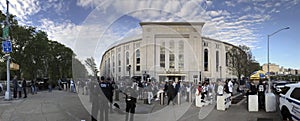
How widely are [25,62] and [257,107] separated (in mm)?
30336

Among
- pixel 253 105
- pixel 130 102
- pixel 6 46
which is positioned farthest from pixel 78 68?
pixel 6 46

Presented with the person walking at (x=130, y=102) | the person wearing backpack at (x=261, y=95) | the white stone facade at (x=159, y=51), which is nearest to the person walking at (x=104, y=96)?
the white stone facade at (x=159, y=51)

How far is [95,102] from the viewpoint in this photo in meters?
8.90

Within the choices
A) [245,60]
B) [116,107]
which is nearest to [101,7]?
[116,107]

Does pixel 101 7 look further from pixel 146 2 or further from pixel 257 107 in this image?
pixel 257 107

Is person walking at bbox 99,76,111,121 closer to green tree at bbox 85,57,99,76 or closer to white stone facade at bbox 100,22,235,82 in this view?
white stone facade at bbox 100,22,235,82

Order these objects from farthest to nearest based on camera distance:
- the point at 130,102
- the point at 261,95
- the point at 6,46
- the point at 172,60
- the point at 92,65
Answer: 1. the point at 172,60
2. the point at 6,46
3. the point at 261,95
4. the point at 130,102
5. the point at 92,65

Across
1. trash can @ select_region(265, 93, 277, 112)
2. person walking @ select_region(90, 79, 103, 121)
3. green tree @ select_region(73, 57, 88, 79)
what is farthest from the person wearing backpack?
green tree @ select_region(73, 57, 88, 79)

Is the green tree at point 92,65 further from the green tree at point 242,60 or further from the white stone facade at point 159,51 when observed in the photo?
the green tree at point 242,60

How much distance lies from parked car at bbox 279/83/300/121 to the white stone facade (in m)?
4.15

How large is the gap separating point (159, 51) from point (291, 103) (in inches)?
564

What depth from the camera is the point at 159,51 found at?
910 inches

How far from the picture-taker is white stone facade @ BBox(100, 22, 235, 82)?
9.74m

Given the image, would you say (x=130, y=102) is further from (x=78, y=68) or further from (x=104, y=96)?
(x=78, y=68)
